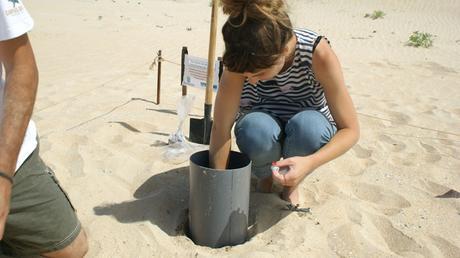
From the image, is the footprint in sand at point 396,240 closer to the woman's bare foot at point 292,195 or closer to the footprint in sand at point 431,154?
the woman's bare foot at point 292,195

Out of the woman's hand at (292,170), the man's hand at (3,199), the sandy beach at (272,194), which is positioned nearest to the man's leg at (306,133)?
the woman's hand at (292,170)

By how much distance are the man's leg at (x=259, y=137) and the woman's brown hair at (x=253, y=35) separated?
18.4 inches

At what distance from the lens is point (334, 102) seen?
6.85 feet

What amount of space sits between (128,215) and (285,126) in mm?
865

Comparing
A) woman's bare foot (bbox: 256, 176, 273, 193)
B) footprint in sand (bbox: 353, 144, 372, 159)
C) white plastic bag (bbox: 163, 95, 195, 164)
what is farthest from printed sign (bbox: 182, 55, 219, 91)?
footprint in sand (bbox: 353, 144, 372, 159)

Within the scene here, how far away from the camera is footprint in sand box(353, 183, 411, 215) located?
239 centimetres

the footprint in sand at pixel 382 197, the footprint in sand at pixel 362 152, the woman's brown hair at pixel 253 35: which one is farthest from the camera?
the footprint in sand at pixel 362 152

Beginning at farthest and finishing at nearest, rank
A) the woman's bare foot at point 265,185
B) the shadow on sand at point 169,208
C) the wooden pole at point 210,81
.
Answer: the wooden pole at point 210,81 < the woman's bare foot at point 265,185 < the shadow on sand at point 169,208

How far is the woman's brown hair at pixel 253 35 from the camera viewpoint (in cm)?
174

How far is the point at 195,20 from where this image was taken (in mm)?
10273

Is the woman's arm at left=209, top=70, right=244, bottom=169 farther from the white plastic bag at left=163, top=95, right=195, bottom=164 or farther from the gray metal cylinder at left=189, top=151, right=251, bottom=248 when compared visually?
the white plastic bag at left=163, top=95, right=195, bottom=164

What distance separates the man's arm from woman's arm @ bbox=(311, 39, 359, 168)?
1.13 metres

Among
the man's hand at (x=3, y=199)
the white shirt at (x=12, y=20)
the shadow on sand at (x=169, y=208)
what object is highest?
the white shirt at (x=12, y=20)

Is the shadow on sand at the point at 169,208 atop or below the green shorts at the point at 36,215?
below
